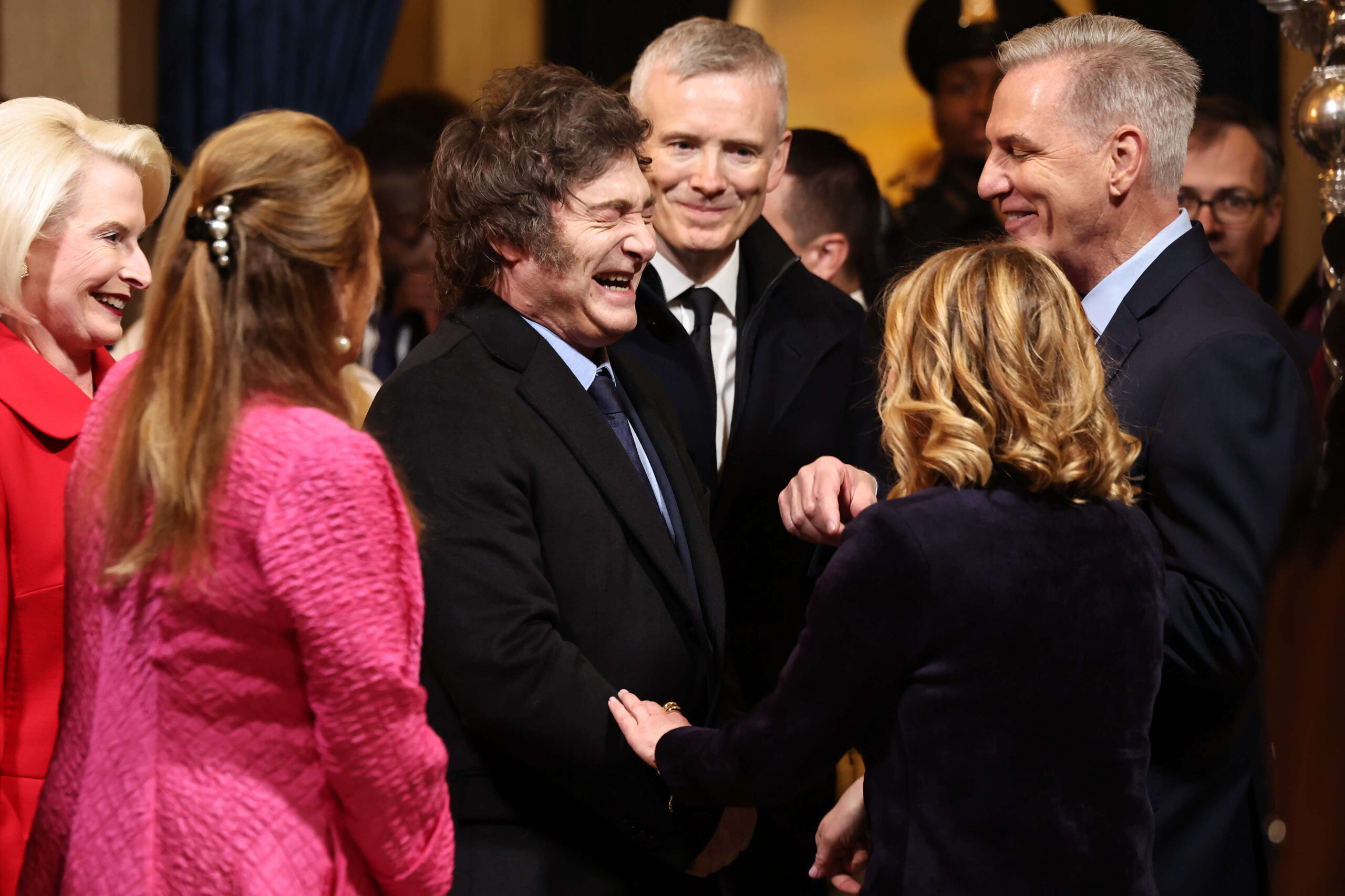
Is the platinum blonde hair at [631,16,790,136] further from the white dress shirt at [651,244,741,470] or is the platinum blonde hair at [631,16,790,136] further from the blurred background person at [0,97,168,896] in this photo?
the blurred background person at [0,97,168,896]

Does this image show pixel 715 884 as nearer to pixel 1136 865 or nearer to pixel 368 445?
pixel 1136 865

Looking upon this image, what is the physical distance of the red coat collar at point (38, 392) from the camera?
1.70m

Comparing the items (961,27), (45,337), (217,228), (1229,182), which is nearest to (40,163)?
(45,337)

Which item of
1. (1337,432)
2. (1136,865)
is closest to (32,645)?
(1136,865)

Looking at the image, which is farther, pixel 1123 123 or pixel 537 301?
pixel 1123 123

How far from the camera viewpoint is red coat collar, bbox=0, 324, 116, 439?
5.58 feet

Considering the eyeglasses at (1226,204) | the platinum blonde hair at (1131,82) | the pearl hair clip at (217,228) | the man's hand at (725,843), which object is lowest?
the man's hand at (725,843)

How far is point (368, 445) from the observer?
1.35 metres

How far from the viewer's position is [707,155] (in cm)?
265

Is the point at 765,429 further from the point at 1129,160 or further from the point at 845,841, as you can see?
the point at 845,841

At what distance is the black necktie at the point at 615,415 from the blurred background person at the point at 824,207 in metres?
1.61

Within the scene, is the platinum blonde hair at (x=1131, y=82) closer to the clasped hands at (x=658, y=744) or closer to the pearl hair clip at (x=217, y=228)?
the clasped hands at (x=658, y=744)

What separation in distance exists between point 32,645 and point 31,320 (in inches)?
19.2

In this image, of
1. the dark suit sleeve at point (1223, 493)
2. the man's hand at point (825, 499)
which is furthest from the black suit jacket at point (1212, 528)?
the man's hand at point (825, 499)
